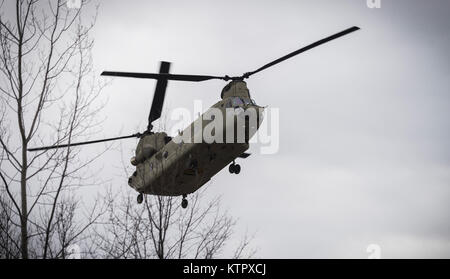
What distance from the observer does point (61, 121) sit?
30.6ft

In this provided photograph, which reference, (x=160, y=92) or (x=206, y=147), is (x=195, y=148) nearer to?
(x=206, y=147)

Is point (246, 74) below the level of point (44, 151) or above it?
above

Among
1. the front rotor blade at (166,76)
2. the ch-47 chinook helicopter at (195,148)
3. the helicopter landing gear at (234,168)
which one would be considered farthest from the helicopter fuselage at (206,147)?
the front rotor blade at (166,76)

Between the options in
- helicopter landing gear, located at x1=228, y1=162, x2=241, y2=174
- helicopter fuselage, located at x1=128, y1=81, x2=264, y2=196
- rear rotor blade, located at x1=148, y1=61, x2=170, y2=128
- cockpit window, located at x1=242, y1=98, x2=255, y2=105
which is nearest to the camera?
helicopter fuselage, located at x1=128, y1=81, x2=264, y2=196

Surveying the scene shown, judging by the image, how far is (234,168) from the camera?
19.0 meters

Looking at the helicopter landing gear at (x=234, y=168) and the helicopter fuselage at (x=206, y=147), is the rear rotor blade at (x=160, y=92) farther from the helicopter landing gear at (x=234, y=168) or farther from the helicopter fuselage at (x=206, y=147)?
the helicopter landing gear at (x=234, y=168)

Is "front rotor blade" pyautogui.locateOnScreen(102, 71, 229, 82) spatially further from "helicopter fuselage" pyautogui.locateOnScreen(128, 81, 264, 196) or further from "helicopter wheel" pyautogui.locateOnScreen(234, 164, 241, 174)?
"helicopter wheel" pyautogui.locateOnScreen(234, 164, 241, 174)

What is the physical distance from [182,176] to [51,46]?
393 inches

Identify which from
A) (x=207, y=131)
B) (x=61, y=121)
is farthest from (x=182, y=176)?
(x=61, y=121)

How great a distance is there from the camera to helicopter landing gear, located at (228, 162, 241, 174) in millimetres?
A: 18953

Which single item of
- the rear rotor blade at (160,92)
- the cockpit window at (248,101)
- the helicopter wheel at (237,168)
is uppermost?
the rear rotor blade at (160,92)

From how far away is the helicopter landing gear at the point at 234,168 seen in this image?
62.2 ft

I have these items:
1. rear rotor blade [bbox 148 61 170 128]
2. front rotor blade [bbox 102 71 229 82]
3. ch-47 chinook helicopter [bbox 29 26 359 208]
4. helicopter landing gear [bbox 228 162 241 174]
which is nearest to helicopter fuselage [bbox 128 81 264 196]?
ch-47 chinook helicopter [bbox 29 26 359 208]
